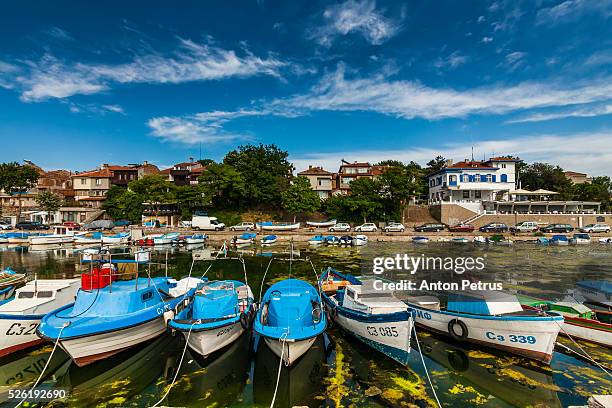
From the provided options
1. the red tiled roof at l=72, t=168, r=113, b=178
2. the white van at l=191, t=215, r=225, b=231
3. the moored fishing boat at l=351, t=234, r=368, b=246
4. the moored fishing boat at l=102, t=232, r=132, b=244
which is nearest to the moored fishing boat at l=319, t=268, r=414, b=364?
the moored fishing boat at l=351, t=234, r=368, b=246

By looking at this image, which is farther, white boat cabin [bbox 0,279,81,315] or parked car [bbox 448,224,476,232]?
parked car [bbox 448,224,476,232]

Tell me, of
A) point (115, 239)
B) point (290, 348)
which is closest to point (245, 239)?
point (115, 239)

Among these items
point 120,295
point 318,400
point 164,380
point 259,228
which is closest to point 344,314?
point 318,400

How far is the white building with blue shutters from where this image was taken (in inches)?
2518

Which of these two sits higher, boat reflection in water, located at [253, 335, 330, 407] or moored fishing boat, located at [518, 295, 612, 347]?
moored fishing boat, located at [518, 295, 612, 347]

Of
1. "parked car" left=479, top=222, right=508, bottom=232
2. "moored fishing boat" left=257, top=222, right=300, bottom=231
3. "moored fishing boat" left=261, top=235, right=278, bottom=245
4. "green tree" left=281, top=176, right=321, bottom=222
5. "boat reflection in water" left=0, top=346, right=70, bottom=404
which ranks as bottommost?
"boat reflection in water" left=0, top=346, right=70, bottom=404

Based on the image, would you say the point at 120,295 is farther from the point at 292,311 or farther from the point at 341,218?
the point at 341,218

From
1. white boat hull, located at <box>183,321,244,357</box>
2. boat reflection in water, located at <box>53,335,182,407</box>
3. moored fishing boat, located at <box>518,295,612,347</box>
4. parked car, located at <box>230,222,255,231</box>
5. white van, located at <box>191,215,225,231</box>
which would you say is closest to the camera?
boat reflection in water, located at <box>53,335,182,407</box>

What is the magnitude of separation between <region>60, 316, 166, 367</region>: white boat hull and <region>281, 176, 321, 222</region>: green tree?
4713cm

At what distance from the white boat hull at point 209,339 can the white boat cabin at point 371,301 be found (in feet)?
15.8

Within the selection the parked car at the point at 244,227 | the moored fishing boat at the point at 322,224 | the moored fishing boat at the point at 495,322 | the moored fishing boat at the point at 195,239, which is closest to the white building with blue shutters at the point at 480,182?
the moored fishing boat at the point at 322,224

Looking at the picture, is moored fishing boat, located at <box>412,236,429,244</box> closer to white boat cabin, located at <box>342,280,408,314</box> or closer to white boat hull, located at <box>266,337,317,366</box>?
white boat cabin, located at <box>342,280,408,314</box>

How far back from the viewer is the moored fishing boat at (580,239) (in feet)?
153

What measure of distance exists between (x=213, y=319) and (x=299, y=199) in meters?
48.2
